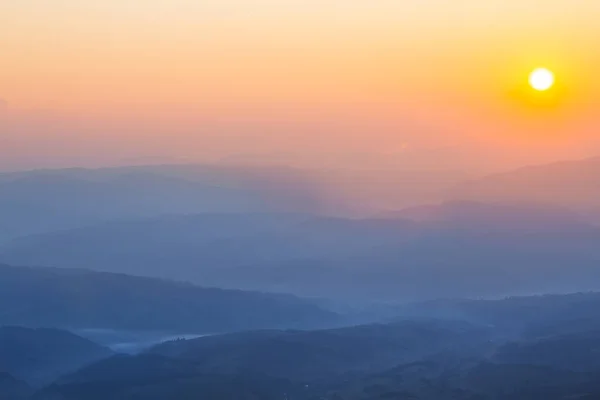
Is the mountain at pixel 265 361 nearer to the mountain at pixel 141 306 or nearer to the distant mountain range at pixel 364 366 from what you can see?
the distant mountain range at pixel 364 366

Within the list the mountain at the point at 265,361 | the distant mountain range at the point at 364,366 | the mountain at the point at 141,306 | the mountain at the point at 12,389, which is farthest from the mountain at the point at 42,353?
the mountain at the point at 141,306

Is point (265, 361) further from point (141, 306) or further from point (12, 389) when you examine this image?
point (141, 306)

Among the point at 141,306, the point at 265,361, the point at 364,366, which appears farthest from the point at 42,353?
the point at 364,366

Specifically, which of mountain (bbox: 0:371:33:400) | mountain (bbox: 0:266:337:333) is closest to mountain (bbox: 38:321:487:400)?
mountain (bbox: 0:371:33:400)

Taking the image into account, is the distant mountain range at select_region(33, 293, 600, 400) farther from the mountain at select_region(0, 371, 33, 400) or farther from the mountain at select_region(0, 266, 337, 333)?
the mountain at select_region(0, 266, 337, 333)

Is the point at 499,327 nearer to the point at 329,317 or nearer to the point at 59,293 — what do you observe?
the point at 329,317
